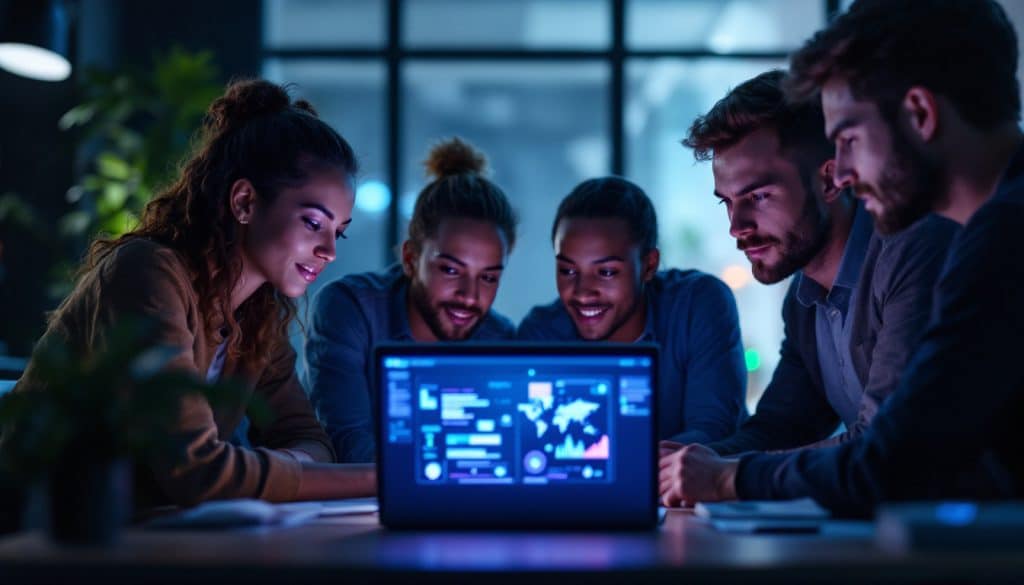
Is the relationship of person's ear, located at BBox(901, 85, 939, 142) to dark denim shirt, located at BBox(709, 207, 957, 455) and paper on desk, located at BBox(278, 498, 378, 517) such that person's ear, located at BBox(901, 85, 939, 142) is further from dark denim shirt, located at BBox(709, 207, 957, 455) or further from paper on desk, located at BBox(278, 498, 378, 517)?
paper on desk, located at BBox(278, 498, 378, 517)

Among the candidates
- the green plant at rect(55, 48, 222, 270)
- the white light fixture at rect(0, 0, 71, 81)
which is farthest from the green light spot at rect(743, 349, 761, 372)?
the white light fixture at rect(0, 0, 71, 81)

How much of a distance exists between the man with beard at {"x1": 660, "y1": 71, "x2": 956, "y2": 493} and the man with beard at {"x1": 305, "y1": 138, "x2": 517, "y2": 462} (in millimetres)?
616

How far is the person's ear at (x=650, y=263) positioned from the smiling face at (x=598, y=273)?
0.04 m

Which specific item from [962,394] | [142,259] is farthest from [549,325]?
[962,394]

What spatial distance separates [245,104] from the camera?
2025 millimetres


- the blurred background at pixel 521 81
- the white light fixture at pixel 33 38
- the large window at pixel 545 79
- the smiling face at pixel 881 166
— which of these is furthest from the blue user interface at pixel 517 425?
the large window at pixel 545 79

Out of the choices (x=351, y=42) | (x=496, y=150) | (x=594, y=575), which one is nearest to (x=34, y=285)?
(x=351, y=42)

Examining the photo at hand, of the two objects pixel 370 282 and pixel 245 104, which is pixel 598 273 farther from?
pixel 245 104

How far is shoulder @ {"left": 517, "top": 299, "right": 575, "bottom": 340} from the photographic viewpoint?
259cm

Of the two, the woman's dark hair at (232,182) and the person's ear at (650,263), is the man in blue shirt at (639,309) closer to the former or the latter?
the person's ear at (650,263)

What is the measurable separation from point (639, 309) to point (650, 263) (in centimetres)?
13

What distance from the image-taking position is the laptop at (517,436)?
136 cm

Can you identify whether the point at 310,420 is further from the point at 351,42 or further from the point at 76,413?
the point at 351,42

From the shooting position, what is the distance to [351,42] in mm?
5473
